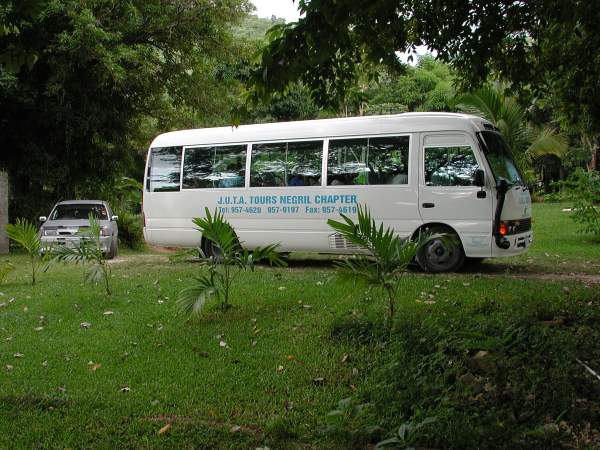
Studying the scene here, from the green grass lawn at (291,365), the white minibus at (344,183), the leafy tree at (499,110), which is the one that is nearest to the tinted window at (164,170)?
the white minibus at (344,183)

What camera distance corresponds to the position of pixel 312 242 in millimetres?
11508

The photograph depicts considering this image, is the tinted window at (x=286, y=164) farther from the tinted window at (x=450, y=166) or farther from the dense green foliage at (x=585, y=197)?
the dense green foliage at (x=585, y=197)

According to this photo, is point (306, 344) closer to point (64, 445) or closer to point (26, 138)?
point (64, 445)

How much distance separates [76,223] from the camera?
49.6 ft

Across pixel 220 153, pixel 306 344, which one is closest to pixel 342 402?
pixel 306 344

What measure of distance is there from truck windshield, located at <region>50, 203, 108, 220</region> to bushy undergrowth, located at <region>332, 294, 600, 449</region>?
11.2 metres

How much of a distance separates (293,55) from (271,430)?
2.78 meters

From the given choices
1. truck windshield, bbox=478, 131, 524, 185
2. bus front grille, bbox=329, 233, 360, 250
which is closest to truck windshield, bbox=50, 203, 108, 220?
bus front grille, bbox=329, 233, 360, 250

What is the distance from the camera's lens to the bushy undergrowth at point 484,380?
3996 mm

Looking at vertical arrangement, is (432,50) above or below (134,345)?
above

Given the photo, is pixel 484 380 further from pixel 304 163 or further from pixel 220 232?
pixel 304 163

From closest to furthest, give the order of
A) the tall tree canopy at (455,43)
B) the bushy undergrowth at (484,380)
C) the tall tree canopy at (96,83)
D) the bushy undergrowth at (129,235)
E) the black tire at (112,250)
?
the bushy undergrowth at (484,380) → the tall tree canopy at (455,43) → the black tire at (112,250) → the tall tree canopy at (96,83) → the bushy undergrowth at (129,235)

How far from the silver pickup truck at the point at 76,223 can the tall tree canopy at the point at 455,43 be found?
Answer: 9.25 m

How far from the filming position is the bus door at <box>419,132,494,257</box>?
32.9 feet
